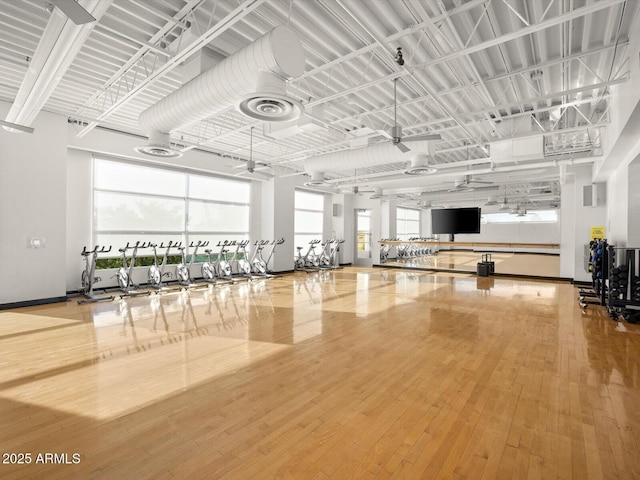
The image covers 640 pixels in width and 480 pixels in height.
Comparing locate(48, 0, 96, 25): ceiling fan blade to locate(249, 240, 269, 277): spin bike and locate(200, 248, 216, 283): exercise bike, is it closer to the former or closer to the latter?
locate(200, 248, 216, 283): exercise bike

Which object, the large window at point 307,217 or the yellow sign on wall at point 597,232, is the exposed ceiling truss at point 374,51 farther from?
the large window at point 307,217

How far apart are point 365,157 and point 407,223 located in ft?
48.4

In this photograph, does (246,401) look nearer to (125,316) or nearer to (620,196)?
(125,316)

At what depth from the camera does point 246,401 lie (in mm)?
2857

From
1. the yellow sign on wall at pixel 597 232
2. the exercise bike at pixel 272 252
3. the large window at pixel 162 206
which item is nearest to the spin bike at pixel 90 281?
the large window at pixel 162 206

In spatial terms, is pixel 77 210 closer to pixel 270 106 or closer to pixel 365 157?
pixel 270 106

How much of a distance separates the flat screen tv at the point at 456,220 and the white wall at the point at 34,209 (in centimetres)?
1290

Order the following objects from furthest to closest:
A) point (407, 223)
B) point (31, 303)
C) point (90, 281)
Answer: point (407, 223) < point (90, 281) < point (31, 303)

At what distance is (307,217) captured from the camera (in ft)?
47.3

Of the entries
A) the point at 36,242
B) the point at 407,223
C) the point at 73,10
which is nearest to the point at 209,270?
the point at 36,242

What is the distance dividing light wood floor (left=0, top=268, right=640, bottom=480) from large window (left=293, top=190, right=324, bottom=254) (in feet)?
27.4

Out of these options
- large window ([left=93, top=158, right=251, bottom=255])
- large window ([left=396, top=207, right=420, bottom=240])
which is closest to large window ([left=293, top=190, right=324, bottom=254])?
large window ([left=93, top=158, right=251, bottom=255])

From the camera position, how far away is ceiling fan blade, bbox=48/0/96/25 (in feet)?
6.31

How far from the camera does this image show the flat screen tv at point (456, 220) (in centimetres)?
1343
